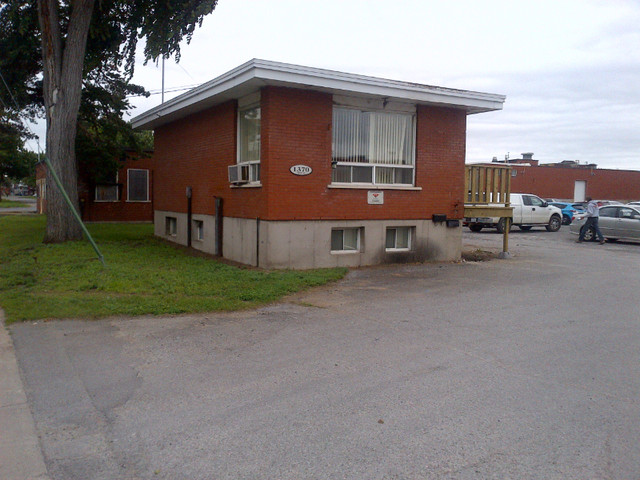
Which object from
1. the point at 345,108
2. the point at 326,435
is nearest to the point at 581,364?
the point at 326,435

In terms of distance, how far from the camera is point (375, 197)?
12898mm

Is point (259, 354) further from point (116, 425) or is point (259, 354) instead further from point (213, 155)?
point (213, 155)

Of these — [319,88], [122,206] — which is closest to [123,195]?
[122,206]

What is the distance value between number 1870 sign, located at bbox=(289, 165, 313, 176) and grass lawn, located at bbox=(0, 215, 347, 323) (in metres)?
2.05

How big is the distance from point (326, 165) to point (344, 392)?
774cm

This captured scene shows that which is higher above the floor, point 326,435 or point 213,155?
point 213,155

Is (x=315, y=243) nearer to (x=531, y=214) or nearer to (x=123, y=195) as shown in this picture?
(x=531, y=214)

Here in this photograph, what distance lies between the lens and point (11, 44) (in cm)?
1706

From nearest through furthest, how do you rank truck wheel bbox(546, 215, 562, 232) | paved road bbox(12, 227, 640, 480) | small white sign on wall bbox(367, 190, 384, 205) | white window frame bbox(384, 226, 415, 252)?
paved road bbox(12, 227, 640, 480) < small white sign on wall bbox(367, 190, 384, 205) < white window frame bbox(384, 226, 415, 252) < truck wheel bbox(546, 215, 562, 232)

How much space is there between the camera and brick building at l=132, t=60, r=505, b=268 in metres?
11.7

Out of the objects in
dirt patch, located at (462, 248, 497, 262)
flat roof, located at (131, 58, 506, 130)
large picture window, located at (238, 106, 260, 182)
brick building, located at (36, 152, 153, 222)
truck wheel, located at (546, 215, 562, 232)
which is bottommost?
dirt patch, located at (462, 248, 497, 262)

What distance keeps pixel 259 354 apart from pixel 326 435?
6.87 ft

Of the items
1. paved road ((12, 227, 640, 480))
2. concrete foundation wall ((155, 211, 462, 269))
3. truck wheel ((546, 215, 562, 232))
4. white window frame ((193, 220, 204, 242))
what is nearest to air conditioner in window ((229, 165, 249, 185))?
concrete foundation wall ((155, 211, 462, 269))

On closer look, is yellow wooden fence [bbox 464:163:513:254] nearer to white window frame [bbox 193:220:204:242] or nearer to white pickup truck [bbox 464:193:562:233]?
white window frame [bbox 193:220:204:242]
